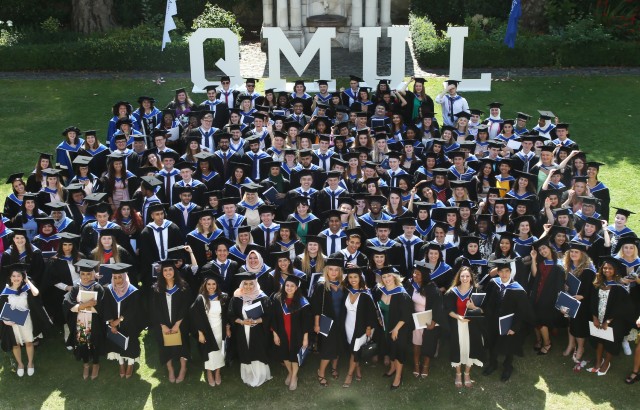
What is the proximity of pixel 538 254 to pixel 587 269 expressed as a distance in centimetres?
57

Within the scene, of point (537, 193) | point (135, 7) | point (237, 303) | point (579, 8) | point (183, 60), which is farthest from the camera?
point (135, 7)

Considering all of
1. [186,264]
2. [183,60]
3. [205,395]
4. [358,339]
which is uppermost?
[183,60]

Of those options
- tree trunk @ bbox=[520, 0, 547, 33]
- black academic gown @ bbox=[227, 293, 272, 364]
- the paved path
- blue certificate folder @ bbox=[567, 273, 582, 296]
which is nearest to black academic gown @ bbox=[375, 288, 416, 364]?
black academic gown @ bbox=[227, 293, 272, 364]

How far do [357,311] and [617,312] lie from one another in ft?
9.45

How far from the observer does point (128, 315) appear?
8766 mm

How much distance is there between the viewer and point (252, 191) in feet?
34.3

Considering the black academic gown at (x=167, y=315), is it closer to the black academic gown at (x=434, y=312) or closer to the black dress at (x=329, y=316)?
the black dress at (x=329, y=316)

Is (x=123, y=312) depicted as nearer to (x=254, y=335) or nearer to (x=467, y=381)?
(x=254, y=335)

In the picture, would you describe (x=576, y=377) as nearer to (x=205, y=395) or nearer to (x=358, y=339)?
(x=358, y=339)

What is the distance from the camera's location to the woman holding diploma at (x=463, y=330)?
876 centimetres

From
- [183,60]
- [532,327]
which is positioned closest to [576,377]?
[532,327]

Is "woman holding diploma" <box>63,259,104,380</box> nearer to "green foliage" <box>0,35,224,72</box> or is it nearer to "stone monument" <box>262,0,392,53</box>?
"green foliage" <box>0,35,224,72</box>

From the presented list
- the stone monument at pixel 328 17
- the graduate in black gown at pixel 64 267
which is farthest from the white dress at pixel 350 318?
the stone monument at pixel 328 17

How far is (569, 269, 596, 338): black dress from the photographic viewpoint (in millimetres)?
8953
